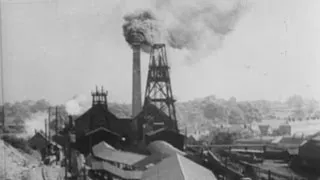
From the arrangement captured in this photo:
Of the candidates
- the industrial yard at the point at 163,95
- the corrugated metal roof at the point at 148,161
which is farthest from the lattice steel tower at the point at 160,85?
the corrugated metal roof at the point at 148,161

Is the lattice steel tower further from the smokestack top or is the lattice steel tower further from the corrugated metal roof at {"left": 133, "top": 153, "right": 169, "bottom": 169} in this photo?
the corrugated metal roof at {"left": 133, "top": 153, "right": 169, "bottom": 169}

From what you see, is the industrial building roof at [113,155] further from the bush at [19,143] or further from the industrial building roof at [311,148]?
the industrial building roof at [311,148]

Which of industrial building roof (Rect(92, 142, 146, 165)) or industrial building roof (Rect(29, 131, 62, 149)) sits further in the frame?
industrial building roof (Rect(29, 131, 62, 149))

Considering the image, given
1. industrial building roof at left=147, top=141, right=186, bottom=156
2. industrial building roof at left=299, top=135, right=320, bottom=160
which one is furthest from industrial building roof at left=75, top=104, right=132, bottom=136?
industrial building roof at left=299, top=135, right=320, bottom=160

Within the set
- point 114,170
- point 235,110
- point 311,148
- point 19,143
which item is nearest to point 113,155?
point 114,170

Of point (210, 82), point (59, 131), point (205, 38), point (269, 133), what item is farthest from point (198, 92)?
point (59, 131)

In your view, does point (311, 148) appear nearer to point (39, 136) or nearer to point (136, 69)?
point (136, 69)
